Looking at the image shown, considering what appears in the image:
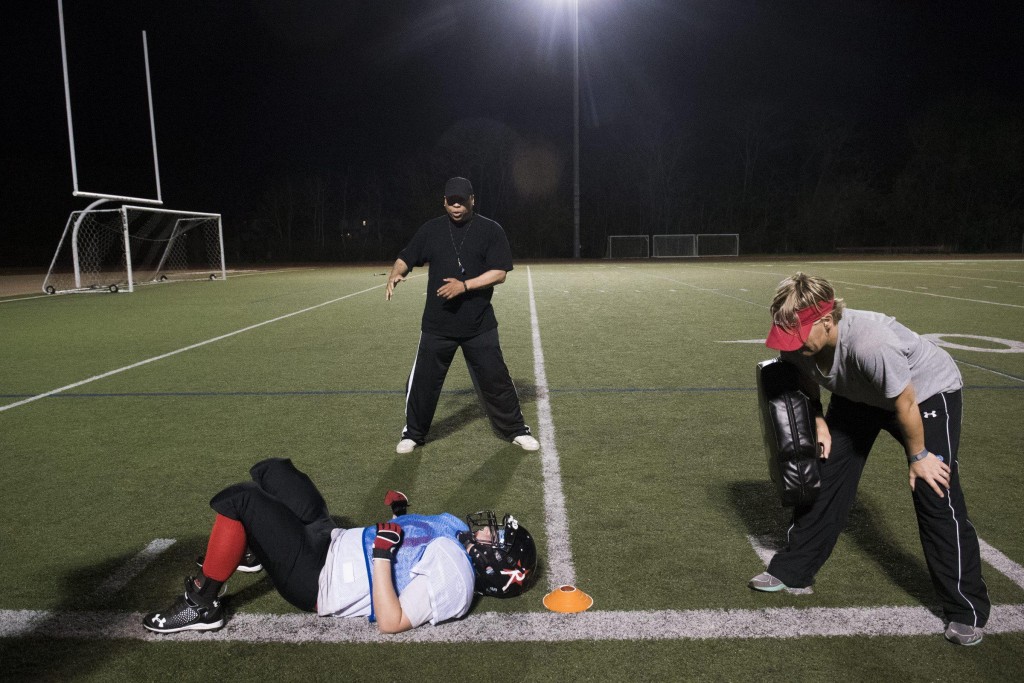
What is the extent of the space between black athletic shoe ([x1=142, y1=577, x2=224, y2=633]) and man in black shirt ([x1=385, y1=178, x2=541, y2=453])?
7.78ft

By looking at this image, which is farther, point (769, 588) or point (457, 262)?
point (457, 262)

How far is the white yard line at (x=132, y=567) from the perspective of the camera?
3227 mm

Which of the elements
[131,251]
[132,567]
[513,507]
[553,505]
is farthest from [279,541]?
[131,251]

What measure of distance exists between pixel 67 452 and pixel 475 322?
10.2 ft

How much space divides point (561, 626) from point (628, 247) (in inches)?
1761

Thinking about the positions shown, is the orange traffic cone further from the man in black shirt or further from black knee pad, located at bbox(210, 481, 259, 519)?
the man in black shirt

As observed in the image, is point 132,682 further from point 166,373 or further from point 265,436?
point 166,373

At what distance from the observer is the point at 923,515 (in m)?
2.86

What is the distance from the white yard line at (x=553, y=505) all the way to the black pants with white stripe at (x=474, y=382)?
1.16 feet

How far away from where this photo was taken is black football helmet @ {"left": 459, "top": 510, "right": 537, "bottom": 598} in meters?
2.96

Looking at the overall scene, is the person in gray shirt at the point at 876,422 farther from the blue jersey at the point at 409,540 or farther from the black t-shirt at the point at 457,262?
the black t-shirt at the point at 457,262

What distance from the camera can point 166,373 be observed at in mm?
8281

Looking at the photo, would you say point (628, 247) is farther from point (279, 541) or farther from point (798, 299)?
point (279, 541)

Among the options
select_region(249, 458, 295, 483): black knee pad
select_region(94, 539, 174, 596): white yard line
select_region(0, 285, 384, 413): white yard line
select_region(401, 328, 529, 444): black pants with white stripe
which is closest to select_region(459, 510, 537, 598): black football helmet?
select_region(249, 458, 295, 483): black knee pad
